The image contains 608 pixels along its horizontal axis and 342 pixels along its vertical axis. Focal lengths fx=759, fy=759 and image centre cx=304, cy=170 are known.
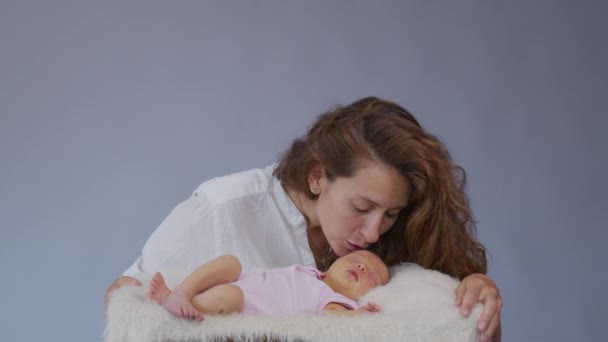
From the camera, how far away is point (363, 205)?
1.88 m

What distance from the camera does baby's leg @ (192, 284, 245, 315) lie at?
4.92 ft

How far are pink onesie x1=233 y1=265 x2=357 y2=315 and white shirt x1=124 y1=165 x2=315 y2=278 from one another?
0.24 m

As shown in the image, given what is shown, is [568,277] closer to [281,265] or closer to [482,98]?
[482,98]

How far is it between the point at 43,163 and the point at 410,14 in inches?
63.0

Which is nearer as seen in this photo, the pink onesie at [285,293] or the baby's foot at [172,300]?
the baby's foot at [172,300]

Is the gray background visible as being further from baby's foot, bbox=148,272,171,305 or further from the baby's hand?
baby's foot, bbox=148,272,171,305

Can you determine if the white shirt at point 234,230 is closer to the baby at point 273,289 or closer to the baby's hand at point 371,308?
the baby at point 273,289

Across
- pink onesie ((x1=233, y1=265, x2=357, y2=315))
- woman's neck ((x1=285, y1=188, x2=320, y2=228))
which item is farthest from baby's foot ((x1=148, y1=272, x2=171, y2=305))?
woman's neck ((x1=285, y1=188, x2=320, y2=228))

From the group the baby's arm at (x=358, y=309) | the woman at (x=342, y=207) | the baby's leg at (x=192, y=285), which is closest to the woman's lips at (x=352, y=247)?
the woman at (x=342, y=207)

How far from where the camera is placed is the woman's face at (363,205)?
187cm

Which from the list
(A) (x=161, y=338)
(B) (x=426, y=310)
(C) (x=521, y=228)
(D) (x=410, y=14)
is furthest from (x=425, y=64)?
(A) (x=161, y=338)

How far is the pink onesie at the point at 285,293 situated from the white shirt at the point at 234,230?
0.24 metres

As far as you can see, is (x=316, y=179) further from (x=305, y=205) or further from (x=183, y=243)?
(x=183, y=243)

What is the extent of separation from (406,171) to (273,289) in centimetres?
47
